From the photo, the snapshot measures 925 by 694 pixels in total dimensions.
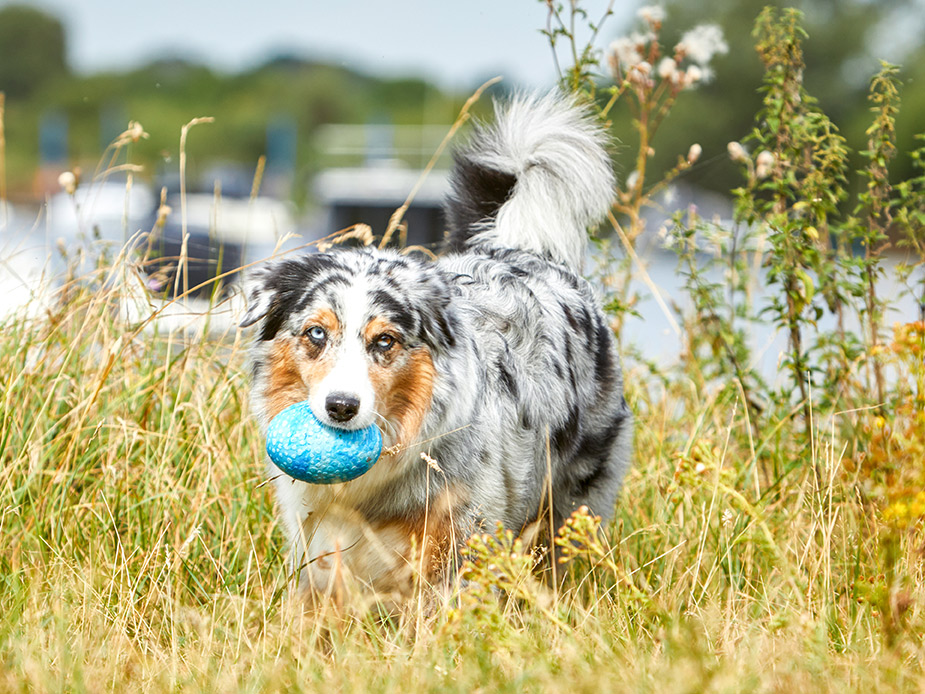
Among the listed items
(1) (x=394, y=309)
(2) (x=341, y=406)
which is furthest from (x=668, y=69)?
(2) (x=341, y=406)

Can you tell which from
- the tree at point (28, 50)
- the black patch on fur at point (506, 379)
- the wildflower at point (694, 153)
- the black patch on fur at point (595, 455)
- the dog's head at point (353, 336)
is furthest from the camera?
the tree at point (28, 50)

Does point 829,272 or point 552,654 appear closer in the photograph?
point 552,654

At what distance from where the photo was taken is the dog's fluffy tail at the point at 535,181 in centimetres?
418

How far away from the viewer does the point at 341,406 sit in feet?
9.12

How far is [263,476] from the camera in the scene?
376cm

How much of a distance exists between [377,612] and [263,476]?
0.83 m

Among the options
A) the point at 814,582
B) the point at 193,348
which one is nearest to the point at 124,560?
the point at 193,348

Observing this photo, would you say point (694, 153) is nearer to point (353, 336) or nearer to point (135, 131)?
point (353, 336)

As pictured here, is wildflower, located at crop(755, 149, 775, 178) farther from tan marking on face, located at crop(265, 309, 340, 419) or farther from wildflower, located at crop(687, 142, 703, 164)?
tan marking on face, located at crop(265, 309, 340, 419)

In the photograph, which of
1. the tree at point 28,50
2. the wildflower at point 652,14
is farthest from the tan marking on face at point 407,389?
the tree at point 28,50

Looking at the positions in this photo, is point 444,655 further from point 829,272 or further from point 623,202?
point 623,202

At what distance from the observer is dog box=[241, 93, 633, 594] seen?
120 inches

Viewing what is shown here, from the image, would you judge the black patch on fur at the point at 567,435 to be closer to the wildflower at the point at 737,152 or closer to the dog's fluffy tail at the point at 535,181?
the dog's fluffy tail at the point at 535,181

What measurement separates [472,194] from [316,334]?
1600 mm
